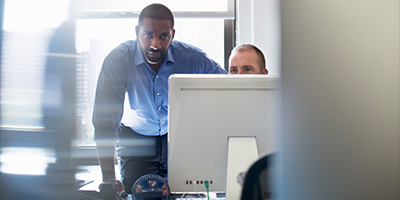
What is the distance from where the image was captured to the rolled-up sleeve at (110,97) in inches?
76.7

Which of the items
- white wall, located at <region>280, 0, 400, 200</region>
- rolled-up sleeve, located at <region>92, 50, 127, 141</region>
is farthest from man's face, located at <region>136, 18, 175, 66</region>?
white wall, located at <region>280, 0, 400, 200</region>

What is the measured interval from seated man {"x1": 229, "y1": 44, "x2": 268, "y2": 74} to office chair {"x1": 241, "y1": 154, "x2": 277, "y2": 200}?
113 cm

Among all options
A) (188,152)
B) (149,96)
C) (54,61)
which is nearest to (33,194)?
(54,61)

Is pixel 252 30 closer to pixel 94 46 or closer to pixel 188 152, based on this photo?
pixel 94 46

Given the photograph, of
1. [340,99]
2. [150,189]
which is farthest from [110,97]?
[340,99]

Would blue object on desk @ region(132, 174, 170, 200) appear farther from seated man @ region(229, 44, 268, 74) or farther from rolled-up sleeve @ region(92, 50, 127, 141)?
seated man @ region(229, 44, 268, 74)

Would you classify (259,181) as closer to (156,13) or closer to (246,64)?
(246,64)

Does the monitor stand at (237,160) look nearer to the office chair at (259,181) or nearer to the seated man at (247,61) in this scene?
the office chair at (259,181)

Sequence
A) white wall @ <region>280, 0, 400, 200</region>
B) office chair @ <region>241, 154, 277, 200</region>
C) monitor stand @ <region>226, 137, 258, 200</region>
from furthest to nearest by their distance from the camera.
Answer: monitor stand @ <region>226, 137, 258, 200</region> → office chair @ <region>241, 154, 277, 200</region> → white wall @ <region>280, 0, 400, 200</region>

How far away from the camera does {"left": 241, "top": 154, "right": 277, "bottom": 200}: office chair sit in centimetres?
82

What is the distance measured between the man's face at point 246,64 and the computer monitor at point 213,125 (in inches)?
33.0

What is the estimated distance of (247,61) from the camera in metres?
1.96

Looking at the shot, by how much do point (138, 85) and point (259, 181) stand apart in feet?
4.78

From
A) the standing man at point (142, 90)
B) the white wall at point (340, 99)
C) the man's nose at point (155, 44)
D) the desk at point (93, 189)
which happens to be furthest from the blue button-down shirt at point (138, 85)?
the white wall at point (340, 99)
